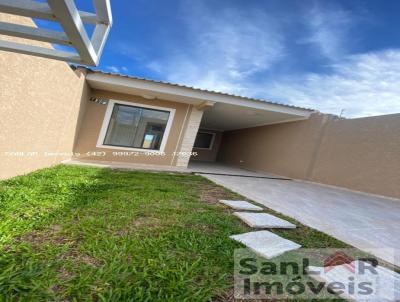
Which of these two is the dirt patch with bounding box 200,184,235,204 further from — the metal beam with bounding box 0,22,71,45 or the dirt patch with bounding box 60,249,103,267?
the metal beam with bounding box 0,22,71,45

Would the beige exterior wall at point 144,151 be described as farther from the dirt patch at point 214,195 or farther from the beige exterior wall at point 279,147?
the beige exterior wall at point 279,147

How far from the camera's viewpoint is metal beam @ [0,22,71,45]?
49.6 inches

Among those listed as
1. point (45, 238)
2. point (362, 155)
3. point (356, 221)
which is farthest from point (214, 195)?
point (362, 155)

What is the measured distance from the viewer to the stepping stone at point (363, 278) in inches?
68.3

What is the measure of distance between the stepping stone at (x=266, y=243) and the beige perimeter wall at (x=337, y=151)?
6.43 m

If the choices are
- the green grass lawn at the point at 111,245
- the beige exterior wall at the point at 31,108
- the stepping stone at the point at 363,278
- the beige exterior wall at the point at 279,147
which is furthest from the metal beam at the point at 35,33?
the beige exterior wall at the point at 279,147

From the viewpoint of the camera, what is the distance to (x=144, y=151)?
8.88m

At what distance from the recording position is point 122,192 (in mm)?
4055

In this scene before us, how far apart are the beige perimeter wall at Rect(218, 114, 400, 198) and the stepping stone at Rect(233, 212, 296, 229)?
19.0 feet

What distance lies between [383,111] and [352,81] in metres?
1.66

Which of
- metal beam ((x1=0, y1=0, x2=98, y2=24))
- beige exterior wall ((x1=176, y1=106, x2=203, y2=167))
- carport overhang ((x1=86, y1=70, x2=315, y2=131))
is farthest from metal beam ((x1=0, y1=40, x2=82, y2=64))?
beige exterior wall ((x1=176, y1=106, x2=203, y2=167))

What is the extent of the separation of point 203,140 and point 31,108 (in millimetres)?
12942

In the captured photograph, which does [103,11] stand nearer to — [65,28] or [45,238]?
[65,28]

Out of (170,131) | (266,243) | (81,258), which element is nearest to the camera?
(81,258)
